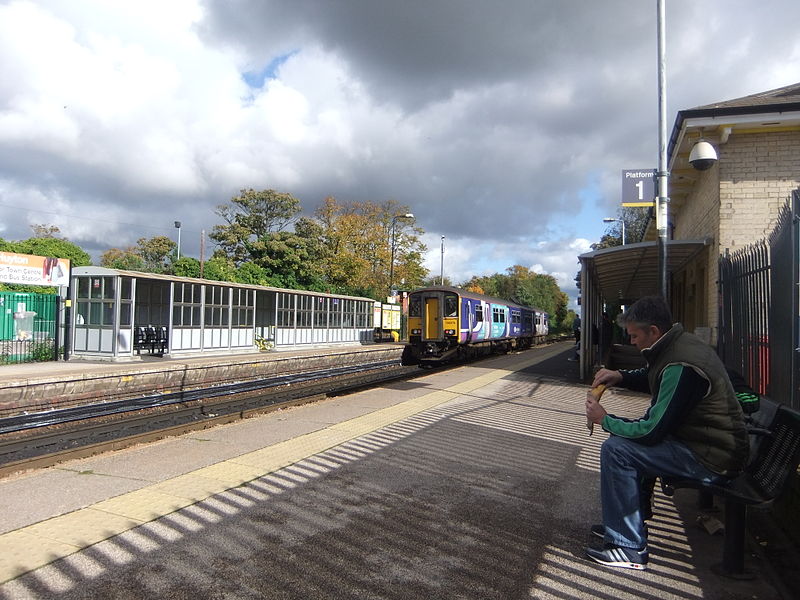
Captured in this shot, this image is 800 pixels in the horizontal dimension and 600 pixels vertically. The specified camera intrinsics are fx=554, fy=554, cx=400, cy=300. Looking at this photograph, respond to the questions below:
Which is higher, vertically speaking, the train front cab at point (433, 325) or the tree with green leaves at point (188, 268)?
the tree with green leaves at point (188, 268)

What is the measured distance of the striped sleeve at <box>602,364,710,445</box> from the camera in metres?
3.00

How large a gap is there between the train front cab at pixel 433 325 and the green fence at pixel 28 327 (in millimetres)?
11247

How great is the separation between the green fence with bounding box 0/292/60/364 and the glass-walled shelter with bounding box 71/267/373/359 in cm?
66

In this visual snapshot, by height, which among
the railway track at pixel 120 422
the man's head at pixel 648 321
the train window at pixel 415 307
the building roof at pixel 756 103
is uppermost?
the building roof at pixel 756 103

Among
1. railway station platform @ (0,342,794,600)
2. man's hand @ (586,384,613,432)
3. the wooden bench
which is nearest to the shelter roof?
railway station platform @ (0,342,794,600)

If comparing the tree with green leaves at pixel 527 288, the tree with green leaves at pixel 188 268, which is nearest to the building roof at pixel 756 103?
the tree with green leaves at pixel 188 268

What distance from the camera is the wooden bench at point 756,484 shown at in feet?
9.66

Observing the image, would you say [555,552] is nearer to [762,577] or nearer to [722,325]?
[762,577]

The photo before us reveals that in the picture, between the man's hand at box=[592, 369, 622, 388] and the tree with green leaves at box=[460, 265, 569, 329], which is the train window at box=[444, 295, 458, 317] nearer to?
the man's hand at box=[592, 369, 622, 388]

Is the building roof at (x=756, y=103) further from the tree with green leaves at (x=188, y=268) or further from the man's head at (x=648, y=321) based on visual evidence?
the tree with green leaves at (x=188, y=268)

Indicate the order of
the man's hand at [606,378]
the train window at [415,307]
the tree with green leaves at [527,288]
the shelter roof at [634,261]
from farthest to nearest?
the tree with green leaves at [527,288] < the train window at [415,307] < the shelter roof at [634,261] < the man's hand at [606,378]

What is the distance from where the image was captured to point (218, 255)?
4206 centimetres

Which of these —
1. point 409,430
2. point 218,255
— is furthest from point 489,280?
point 409,430

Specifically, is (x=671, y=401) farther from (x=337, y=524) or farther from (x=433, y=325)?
(x=433, y=325)
